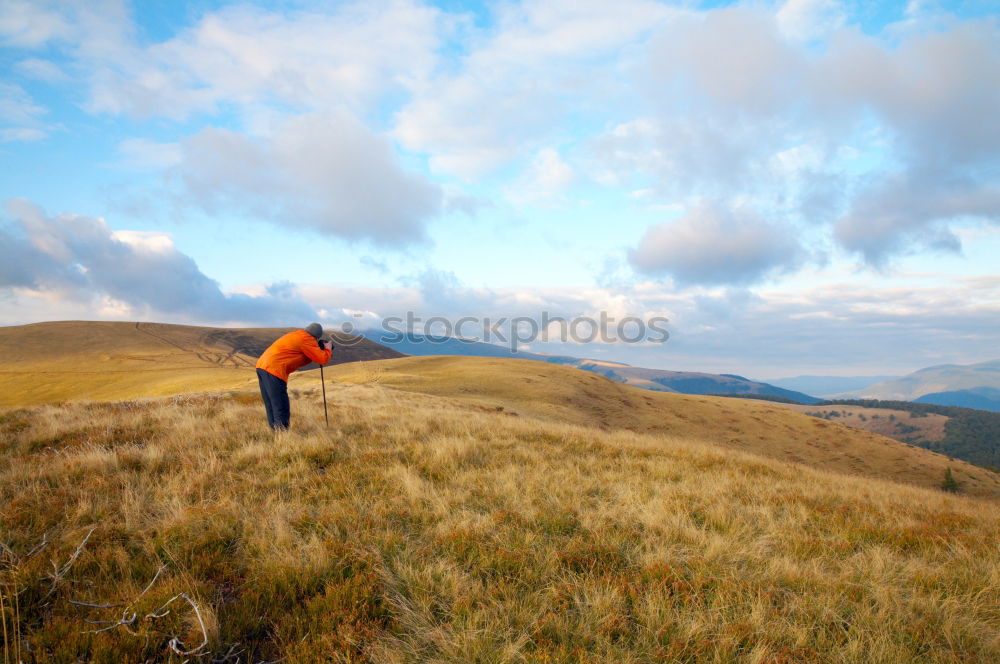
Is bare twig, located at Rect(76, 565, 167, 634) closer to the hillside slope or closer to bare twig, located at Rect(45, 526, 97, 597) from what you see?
bare twig, located at Rect(45, 526, 97, 597)

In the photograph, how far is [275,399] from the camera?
9773mm

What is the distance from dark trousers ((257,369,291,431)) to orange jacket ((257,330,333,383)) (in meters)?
0.13

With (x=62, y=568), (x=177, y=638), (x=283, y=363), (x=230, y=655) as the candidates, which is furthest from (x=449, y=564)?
(x=283, y=363)

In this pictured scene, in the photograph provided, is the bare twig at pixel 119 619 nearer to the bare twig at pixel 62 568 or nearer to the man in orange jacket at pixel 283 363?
the bare twig at pixel 62 568

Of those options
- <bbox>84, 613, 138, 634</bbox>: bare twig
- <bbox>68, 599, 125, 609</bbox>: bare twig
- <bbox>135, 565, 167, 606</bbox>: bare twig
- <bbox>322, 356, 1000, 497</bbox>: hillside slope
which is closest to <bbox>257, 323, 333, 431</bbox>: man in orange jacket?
<bbox>135, 565, 167, 606</bbox>: bare twig

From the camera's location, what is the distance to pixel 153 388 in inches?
2416

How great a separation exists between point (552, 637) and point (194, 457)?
261 inches

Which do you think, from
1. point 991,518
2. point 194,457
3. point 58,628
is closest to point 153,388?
point 194,457

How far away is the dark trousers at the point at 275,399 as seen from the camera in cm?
975

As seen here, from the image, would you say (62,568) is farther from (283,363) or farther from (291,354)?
(291,354)

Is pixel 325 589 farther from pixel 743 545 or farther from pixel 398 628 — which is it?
pixel 743 545

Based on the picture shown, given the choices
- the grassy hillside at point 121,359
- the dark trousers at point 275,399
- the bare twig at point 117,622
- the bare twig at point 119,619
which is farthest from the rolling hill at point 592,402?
the bare twig at point 117,622

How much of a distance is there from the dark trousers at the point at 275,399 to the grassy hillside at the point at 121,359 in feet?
142

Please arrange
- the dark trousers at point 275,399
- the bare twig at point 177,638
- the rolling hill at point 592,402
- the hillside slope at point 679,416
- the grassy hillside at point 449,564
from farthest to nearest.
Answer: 1. the rolling hill at point 592,402
2. the hillside slope at point 679,416
3. the dark trousers at point 275,399
4. the grassy hillside at point 449,564
5. the bare twig at point 177,638
